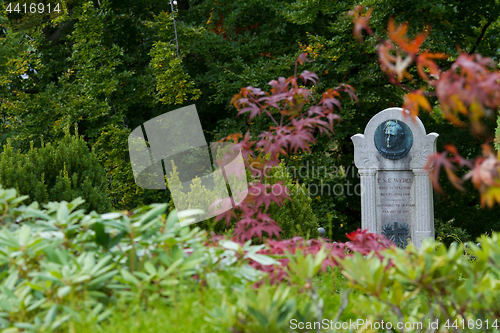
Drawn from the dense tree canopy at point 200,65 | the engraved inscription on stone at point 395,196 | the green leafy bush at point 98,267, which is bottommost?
the engraved inscription on stone at point 395,196

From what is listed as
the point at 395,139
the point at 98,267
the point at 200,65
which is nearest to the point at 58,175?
the point at 98,267

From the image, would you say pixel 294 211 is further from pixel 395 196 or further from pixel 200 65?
pixel 200 65

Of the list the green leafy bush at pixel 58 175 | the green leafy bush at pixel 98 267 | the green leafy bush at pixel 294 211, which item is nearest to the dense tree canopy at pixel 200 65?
the green leafy bush at pixel 58 175

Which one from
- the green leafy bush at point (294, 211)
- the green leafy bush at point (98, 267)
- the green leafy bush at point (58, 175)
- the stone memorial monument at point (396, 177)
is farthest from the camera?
the stone memorial monument at point (396, 177)

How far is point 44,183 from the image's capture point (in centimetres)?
531

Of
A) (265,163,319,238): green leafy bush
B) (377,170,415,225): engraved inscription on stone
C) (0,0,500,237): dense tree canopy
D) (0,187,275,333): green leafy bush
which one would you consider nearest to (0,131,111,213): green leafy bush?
(265,163,319,238): green leafy bush

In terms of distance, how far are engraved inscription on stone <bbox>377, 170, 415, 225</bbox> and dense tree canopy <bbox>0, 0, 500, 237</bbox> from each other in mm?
1844

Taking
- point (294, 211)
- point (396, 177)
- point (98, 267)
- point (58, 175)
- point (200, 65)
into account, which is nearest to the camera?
point (98, 267)

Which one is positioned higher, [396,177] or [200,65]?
[200,65]

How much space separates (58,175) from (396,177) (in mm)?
4548

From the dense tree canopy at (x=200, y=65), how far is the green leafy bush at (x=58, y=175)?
2.40 m

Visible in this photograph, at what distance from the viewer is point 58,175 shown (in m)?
5.37

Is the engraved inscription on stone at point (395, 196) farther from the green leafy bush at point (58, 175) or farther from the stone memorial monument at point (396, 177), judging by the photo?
the green leafy bush at point (58, 175)

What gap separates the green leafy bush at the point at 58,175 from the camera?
502cm
